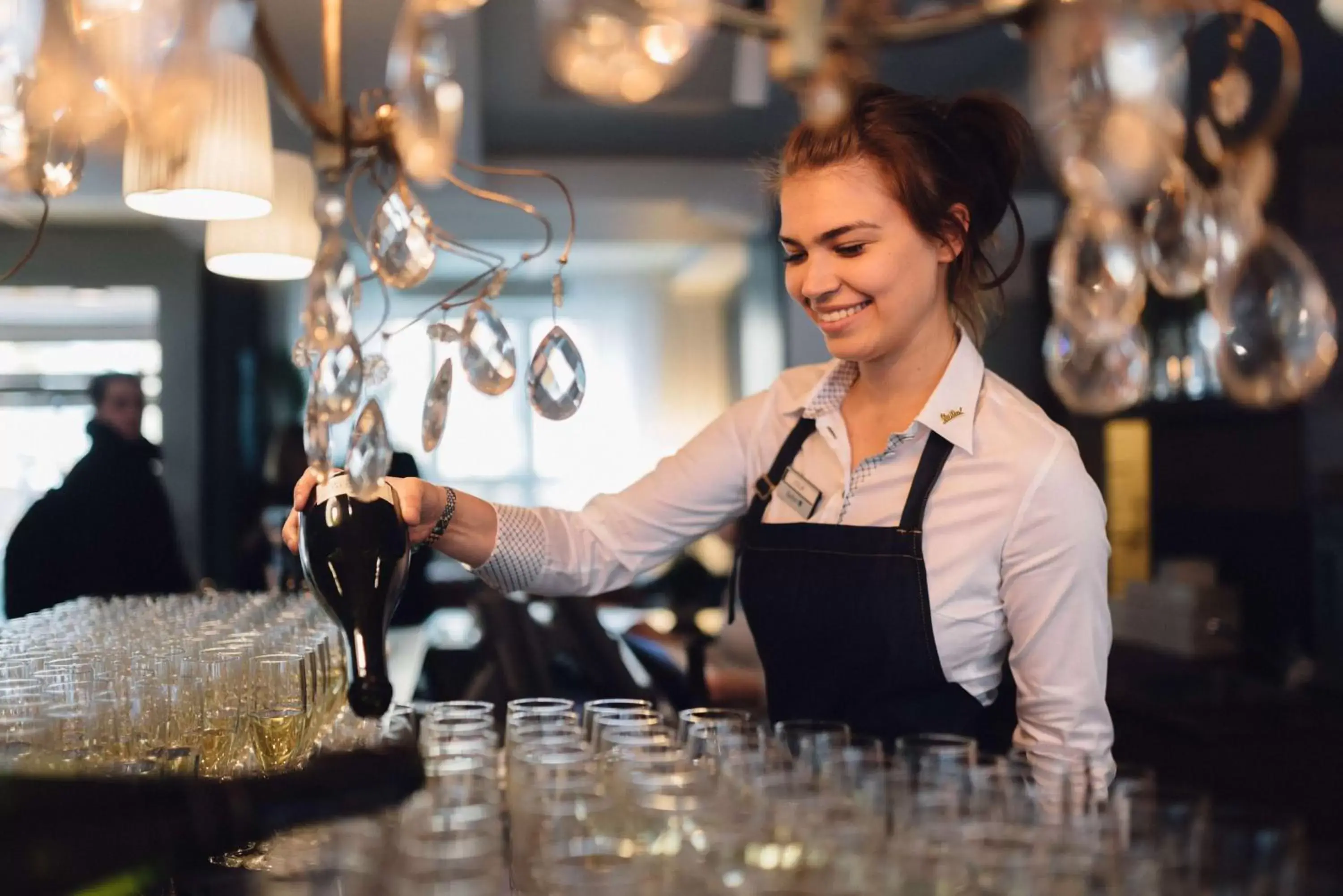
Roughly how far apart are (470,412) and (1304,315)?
893 cm

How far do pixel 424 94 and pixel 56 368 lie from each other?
20.6ft

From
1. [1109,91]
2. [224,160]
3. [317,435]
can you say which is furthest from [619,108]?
[1109,91]

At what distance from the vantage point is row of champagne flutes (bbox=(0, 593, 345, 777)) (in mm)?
1304

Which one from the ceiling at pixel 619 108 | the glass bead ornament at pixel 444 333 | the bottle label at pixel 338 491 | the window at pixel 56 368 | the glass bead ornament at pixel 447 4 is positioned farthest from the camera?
the window at pixel 56 368

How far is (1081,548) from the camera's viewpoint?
1687mm

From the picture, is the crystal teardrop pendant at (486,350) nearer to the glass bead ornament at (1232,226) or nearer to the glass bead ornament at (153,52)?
the glass bead ornament at (153,52)

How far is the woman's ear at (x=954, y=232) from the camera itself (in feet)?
6.02

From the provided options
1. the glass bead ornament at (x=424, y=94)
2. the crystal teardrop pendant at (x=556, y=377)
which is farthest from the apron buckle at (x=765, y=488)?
the glass bead ornament at (x=424, y=94)

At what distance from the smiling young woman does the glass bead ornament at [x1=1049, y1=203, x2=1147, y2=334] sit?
1.14ft

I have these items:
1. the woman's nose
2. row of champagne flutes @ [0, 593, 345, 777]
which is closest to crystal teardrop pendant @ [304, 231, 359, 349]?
row of champagne flutes @ [0, 593, 345, 777]

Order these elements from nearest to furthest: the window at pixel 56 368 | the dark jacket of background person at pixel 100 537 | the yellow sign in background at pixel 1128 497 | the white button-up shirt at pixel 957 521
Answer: the white button-up shirt at pixel 957 521 < the dark jacket of background person at pixel 100 537 < the yellow sign in background at pixel 1128 497 < the window at pixel 56 368

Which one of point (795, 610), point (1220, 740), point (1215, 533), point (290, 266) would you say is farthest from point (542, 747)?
point (1215, 533)

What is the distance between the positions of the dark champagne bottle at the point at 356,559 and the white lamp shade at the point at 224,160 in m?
0.91

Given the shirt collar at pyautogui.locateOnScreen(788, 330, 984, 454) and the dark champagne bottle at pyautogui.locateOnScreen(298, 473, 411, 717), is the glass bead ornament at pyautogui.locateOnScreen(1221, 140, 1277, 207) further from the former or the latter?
the dark champagne bottle at pyautogui.locateOnScreen(298, 473, 411, 717)
